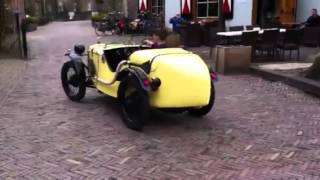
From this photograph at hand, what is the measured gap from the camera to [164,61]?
20.1 ft

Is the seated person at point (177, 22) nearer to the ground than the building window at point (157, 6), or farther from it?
nearer to the ground

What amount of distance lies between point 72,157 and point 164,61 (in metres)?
1.64

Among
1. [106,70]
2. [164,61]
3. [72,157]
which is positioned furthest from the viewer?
[106,70]

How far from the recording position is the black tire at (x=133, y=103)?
19.8ft

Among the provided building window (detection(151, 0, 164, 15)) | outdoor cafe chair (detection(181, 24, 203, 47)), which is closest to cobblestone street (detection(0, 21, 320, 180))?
outdoor cafe chair (detection(181, 24, 203, 47))

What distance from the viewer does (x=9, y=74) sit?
11.1 metres

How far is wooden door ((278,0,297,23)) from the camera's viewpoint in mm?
17188

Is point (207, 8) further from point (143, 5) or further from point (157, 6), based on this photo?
point (143, 5)

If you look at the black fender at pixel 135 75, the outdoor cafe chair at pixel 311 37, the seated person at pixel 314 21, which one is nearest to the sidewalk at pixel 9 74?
the black fender at pixel 135 75

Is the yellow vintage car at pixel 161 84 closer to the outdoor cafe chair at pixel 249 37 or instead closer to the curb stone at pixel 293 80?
the curb stone at pixel 293 80

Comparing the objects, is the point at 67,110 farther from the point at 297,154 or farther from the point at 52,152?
the point at 297,154

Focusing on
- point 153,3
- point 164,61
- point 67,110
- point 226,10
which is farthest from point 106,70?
point 153,3

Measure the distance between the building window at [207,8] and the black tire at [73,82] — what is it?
10.7 meters

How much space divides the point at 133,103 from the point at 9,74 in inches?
222
